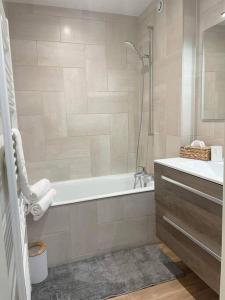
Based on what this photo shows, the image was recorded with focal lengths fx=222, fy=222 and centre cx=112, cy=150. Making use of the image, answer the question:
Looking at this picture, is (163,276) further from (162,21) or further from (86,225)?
(162,21)

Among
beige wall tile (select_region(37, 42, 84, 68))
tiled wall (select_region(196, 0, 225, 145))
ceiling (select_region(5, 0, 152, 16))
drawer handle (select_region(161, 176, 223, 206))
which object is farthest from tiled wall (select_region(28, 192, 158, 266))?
ceiling (select_region(5, 0, 152, 16))

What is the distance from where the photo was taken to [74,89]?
264 centimetres

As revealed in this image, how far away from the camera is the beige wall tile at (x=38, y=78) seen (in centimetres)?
243

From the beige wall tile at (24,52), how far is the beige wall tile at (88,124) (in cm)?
74

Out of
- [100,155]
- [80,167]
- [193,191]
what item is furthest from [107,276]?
[100,155]

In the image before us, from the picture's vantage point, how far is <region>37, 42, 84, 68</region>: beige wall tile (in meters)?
2.47

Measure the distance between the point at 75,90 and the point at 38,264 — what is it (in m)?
1.86

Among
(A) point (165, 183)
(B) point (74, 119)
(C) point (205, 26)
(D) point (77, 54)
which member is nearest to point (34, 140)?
(B) point (74, 119)

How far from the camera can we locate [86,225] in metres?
1.94

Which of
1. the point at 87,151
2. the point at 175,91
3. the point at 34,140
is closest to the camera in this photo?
the point at 175,91

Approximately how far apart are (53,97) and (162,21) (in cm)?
142

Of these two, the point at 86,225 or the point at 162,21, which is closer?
the point at 86,225

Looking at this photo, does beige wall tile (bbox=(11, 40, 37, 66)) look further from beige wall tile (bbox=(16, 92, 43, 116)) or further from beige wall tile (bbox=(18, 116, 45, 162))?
beige wall tile (bbox=(18, 116, 45, 162))

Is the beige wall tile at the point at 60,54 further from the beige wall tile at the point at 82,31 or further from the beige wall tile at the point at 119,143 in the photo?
the beige wall tile at the point at 119,143
